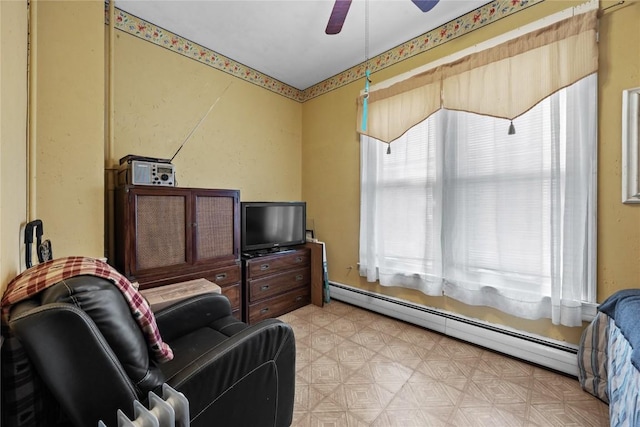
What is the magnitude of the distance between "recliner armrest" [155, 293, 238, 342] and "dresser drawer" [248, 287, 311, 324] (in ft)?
2.91

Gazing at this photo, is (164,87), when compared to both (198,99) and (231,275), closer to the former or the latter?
(198,99)

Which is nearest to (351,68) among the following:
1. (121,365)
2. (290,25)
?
(290,25)

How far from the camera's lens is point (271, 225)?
2.80m

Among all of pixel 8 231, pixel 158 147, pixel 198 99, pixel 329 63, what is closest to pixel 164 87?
pixel 198 99

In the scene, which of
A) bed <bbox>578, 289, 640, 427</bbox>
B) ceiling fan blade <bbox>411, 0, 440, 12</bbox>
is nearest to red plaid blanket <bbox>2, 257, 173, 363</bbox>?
bed <bbox>578, 289, 640, 427</bbox>

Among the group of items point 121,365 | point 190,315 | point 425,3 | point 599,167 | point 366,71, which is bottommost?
point 190,315

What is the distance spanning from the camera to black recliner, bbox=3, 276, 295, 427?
2.14ft

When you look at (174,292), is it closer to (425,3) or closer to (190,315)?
(190,315)

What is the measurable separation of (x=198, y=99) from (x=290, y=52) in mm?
1041

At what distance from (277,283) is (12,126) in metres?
2.15

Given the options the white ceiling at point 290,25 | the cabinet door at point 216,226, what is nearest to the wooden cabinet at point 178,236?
the cabinet door at point 216,226

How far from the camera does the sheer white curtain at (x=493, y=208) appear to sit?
169 centimetres

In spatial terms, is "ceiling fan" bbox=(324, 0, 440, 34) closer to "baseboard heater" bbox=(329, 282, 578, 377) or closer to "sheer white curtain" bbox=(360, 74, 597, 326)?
"sheer white curtain" bbox=(360, 74, 597, 326)

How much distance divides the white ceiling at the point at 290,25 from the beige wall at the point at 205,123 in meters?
0.26
